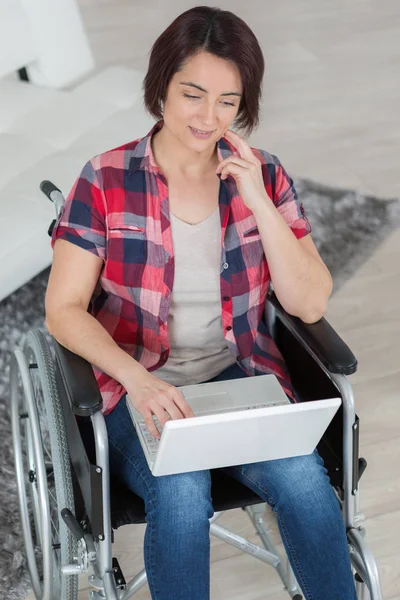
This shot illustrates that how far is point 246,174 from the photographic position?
1.59m

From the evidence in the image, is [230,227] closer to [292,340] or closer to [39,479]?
[292,340]

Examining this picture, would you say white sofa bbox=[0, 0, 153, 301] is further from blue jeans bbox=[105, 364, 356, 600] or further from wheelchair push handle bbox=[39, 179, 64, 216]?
blue jeans bbox=[105, 364, 356, 600]

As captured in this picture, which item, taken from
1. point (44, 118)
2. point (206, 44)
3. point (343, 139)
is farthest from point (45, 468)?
point (343, 139)

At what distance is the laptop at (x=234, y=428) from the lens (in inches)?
53.0

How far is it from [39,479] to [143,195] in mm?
517

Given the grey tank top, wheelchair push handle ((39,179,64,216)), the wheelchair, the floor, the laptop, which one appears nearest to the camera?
the laptop

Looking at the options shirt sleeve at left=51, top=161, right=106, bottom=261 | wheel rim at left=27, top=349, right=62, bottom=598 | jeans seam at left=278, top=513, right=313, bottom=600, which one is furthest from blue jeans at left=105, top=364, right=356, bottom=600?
shirt sleeve at left=51, top=161, right=106, bottom=261

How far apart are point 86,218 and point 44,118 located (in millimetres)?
1260

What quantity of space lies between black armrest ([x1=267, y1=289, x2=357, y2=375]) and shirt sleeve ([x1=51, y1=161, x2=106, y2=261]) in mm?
354

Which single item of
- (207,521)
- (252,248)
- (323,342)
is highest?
(252,248)

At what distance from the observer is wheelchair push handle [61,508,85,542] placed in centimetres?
147

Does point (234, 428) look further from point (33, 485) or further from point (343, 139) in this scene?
point (343, 139)

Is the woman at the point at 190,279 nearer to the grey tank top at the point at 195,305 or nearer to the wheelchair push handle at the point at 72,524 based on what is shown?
the grey tank top at the point at 195,305

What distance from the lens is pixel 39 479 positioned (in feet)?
5.15
